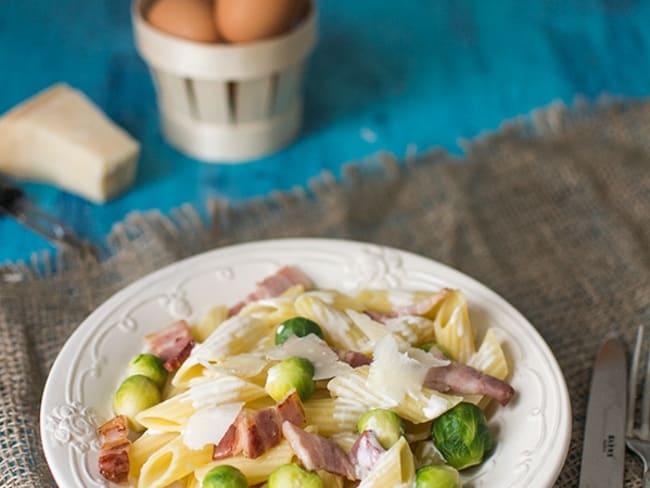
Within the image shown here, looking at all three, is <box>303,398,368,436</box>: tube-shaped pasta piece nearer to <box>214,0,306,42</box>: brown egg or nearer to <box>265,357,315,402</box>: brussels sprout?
<box>265,357,315,402</box>: brussels sprout

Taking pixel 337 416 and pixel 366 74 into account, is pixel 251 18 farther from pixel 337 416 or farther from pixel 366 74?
pixel 337 416

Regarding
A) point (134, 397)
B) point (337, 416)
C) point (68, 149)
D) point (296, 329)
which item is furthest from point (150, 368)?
point (68, 149)

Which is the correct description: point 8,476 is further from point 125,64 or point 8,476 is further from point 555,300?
point 125,64

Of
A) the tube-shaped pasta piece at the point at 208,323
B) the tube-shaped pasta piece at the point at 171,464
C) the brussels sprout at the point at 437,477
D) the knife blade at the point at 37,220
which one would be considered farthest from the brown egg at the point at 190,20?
the brussels sprout at the point at 437,477

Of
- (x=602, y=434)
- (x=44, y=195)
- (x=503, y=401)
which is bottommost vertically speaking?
(x=44, y=195)

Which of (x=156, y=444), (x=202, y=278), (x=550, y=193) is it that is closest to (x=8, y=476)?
(x=156, y=444)

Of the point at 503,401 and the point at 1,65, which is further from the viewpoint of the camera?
the point at 1,65
